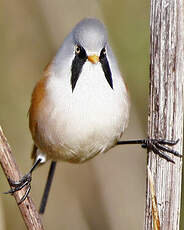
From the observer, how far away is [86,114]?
2365 millimetres

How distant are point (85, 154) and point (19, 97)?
45.3 inches

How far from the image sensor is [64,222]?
3691mm

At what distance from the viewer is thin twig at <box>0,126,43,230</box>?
2.13 m

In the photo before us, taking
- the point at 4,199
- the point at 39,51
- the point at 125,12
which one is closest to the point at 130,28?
the point at 125,12

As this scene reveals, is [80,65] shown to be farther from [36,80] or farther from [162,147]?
[36,80]

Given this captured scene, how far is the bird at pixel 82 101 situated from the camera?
2.24 meters

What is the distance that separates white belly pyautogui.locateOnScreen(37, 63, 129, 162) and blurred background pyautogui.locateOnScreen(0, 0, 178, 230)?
2.67ft

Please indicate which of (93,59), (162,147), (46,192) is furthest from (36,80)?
(162,147)

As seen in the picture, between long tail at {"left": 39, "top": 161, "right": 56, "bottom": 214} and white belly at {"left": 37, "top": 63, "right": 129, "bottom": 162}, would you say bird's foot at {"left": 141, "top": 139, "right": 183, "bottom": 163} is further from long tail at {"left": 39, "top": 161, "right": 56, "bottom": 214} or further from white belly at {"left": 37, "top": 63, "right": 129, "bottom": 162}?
long tail at {"left": 39, "top": 161, "right": 56, "bottom": 214}

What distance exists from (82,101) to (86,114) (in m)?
0.07

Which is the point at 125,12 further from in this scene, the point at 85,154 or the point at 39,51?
the point at 85,154

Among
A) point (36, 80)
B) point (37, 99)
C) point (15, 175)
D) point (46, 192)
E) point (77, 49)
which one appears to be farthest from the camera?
point (36, 80)

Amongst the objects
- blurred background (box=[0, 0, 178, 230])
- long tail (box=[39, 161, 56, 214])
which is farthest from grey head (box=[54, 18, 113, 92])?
blurred background (box=[0, 0, 178, 230])

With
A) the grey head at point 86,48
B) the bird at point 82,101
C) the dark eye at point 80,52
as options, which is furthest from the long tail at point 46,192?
the dark eye at point 80,52
